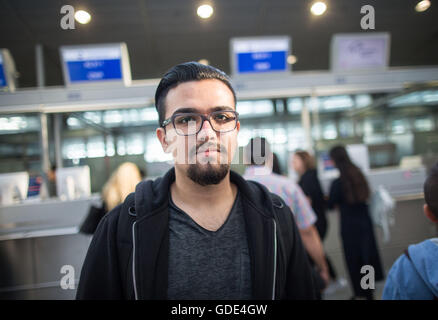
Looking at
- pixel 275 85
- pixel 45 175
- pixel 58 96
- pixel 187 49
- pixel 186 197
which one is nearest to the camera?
pixel 186 197

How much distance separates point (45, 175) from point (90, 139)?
5.87 feet

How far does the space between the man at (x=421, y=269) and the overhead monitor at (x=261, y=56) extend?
2.96m

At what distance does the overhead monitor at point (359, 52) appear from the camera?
329cm

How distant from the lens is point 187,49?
15.0 ft

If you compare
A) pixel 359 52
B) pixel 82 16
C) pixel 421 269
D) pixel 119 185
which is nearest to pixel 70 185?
pixel 119 185

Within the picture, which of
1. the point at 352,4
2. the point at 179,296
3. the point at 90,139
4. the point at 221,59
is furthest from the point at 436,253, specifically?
the point at 221,59

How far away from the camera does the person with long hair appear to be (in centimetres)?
284

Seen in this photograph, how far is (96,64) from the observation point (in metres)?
3.18

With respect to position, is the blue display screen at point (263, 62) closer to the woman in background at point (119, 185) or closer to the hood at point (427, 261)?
the woman in background at point (119, 185)

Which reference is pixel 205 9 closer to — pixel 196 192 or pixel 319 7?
pixel 319 7

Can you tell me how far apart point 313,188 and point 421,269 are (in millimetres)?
2072
